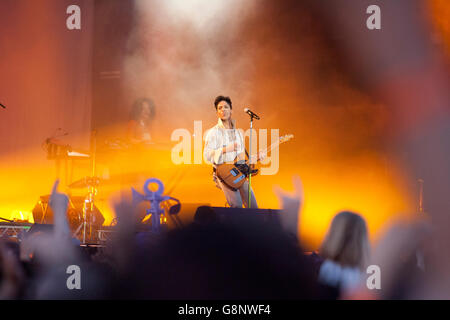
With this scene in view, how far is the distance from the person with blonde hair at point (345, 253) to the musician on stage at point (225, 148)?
7.87 feet

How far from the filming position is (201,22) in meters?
7.60

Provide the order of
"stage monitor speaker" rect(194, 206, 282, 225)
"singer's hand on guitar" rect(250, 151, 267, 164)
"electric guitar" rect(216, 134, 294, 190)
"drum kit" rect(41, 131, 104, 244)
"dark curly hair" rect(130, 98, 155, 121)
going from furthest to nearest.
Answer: "dark curly hair" rect(130, 98, 155, 121)
"drum kit" rect(41, 131, 104, 244)
"singer's hand on guitar" rect(250, 151, 267, 164)
"electric guitar" rect(216, 134, 294, 190)
"stage monitor speaker" rect(194, 206, 282, 225)

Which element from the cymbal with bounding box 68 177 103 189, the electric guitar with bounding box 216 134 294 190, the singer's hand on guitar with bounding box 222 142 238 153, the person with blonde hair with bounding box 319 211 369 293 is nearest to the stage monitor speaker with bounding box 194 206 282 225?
the person with blonde hair with bounding box 319 211 369 293

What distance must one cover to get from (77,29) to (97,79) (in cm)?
93

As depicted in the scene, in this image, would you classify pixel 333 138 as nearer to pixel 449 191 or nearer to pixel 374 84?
pixel 374 84

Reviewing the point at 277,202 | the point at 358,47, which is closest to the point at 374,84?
the point at 358,47

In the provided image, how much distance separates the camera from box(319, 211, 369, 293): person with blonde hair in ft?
8.33

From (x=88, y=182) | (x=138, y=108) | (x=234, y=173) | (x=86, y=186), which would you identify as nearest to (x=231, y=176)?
(x=234, y=173)

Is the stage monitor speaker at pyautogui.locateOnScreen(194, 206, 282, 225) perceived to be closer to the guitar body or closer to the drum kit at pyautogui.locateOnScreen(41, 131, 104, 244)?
the guitar body

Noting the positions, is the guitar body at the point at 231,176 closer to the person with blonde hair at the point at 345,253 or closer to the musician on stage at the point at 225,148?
the musician on stage at the point at 225,148

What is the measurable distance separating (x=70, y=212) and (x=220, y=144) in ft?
9.45

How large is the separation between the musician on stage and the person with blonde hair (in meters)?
2.40

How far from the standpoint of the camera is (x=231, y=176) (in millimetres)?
4941

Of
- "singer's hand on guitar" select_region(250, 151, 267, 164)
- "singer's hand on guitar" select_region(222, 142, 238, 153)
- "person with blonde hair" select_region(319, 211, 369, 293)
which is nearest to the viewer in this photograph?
"person with blonde hair" select_region(319, 211, 369, 293)
